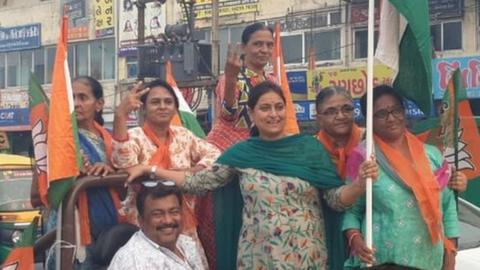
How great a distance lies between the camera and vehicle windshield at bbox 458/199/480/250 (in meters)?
4.86

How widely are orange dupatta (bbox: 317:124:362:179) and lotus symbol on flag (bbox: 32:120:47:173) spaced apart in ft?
3.84

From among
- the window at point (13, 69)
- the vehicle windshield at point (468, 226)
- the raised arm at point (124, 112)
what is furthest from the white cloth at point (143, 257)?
the window at point (13, 69)

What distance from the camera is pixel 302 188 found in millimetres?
3211

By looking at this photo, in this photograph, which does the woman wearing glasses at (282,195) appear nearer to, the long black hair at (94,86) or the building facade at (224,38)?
the long black hair at (94,86)

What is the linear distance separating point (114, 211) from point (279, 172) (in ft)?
2.54

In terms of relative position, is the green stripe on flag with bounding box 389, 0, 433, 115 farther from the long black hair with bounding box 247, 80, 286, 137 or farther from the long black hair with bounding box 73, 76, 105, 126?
the long black hair with bounding box 73, 76, 105, 126

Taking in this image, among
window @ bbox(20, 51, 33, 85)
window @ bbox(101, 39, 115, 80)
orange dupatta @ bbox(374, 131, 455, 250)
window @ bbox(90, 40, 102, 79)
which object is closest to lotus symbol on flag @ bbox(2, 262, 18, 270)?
orange dupatta @ bbox(374, 131, 455, 250)

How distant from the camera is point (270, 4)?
863 inches

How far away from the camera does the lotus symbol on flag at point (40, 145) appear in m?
3.26

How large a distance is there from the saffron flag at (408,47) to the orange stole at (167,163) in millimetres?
1041

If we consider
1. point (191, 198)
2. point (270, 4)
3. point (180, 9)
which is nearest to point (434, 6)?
point (270, 4)

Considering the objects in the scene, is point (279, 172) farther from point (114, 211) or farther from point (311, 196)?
point (114, 211)

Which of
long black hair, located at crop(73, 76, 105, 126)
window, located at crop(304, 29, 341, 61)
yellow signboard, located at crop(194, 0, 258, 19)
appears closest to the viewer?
long black hair, located at crop(73, 76, 105, 126)

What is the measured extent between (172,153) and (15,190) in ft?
16.8
